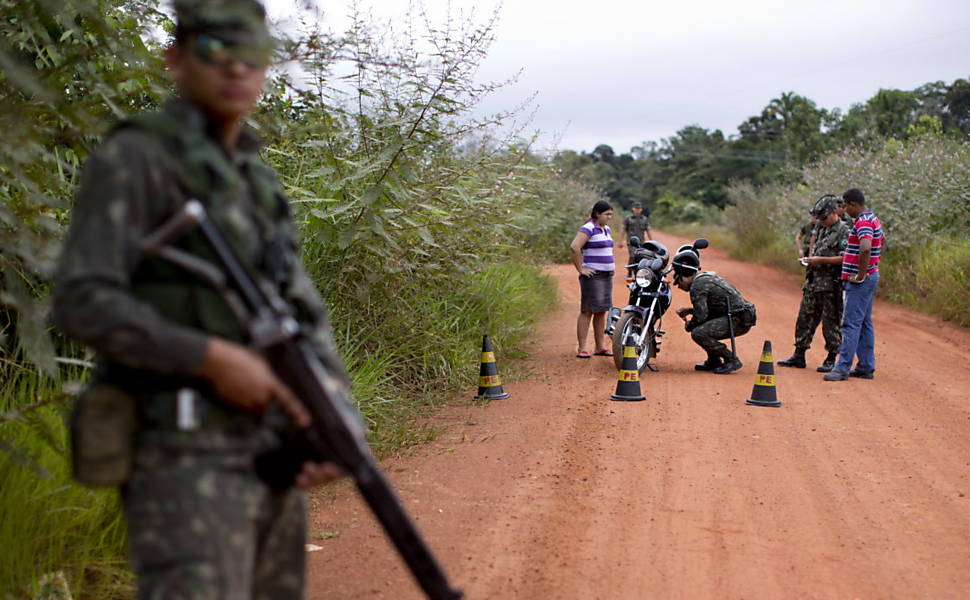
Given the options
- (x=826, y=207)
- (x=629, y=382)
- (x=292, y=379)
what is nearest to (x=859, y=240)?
(x=826, y=207)

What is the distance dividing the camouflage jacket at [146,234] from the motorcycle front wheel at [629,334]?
778cm

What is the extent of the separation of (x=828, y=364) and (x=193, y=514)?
9.46m

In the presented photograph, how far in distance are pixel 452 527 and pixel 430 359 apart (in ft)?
11.9

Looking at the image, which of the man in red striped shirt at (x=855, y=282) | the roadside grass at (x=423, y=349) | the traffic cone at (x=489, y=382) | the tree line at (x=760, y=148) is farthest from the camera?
the tree line at (x=760, y=148)

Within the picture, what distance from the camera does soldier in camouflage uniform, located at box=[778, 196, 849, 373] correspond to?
33.5ft

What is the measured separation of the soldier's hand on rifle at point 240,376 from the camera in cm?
199

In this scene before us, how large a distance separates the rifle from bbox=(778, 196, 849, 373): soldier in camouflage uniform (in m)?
8.81

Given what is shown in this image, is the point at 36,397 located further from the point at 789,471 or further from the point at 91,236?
the point at 789,471

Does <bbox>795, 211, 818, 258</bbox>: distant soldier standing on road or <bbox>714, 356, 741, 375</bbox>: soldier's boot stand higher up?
<bbox>795, 211, 818, 258</bbox>: distant soldier standing on road

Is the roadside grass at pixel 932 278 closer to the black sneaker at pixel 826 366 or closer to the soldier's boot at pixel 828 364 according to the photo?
the soldier's boot at pixel 828 364

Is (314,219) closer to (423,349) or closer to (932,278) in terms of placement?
(423,349)

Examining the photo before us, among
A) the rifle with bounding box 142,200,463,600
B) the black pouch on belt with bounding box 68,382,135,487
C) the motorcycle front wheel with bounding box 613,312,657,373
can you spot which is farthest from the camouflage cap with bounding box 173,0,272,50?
the motorcycle front wheel with bounding box 613,312,657,373

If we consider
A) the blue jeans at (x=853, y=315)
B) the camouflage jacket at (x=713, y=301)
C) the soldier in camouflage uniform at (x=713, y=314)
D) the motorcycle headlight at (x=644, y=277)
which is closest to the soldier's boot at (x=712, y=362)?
the soldier in camouflage uniform at (x=713, y=314)

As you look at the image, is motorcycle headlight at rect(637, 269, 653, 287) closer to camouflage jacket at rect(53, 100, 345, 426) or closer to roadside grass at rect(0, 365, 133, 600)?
roadside grass at rect(0, 365, 133, 600)
